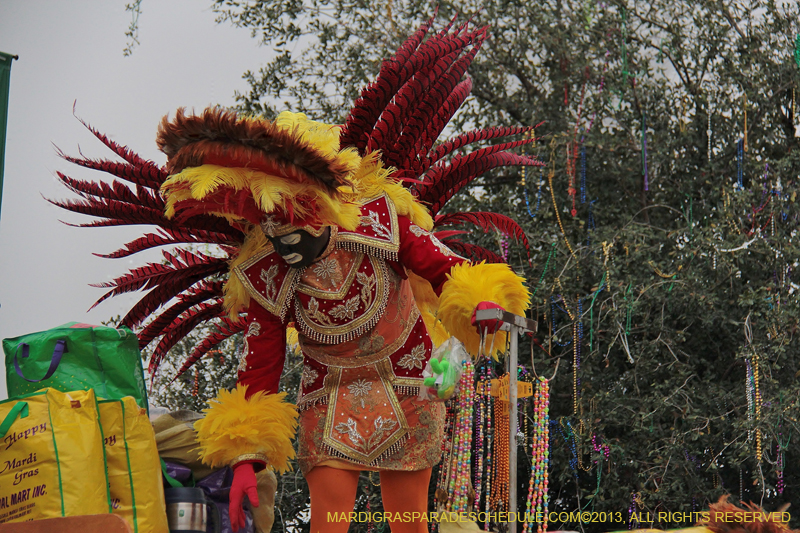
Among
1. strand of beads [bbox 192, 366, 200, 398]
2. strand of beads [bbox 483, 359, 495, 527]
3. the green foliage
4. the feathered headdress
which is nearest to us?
the feathered headdress

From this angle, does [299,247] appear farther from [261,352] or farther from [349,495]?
[349,495]

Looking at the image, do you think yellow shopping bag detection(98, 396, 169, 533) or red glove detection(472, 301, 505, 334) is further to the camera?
yellow shopping bag detection(98, 396, 169, 533)

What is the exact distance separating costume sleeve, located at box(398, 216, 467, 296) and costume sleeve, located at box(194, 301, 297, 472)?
0.41 m

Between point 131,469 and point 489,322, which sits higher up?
point 489,322

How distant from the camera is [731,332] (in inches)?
153

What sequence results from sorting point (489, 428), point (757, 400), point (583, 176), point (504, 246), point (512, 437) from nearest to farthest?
point (512, 437) → point (489, 428) → point (757, 400) → point (504, 246) → point (583, 176)

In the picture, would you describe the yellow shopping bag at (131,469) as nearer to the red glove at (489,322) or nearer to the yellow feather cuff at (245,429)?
the yellow feather cuff at (245,429)

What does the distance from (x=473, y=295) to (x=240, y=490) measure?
77 cm

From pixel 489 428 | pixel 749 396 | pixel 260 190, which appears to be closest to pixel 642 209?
pixel 749 396

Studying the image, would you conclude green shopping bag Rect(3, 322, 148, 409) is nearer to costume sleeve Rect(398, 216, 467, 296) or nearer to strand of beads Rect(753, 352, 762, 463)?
costume sleeve Rect(398, 216, 467, 296)

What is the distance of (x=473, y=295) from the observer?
2.18m

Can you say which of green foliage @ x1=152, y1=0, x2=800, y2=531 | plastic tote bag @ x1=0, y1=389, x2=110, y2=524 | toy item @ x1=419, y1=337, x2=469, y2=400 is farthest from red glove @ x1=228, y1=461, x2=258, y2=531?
green foliage @ x1=152, y1=0, x2=800, y2=531

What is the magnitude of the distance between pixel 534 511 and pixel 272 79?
2869 millimetres

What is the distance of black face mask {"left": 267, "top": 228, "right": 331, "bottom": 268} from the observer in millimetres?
2283
